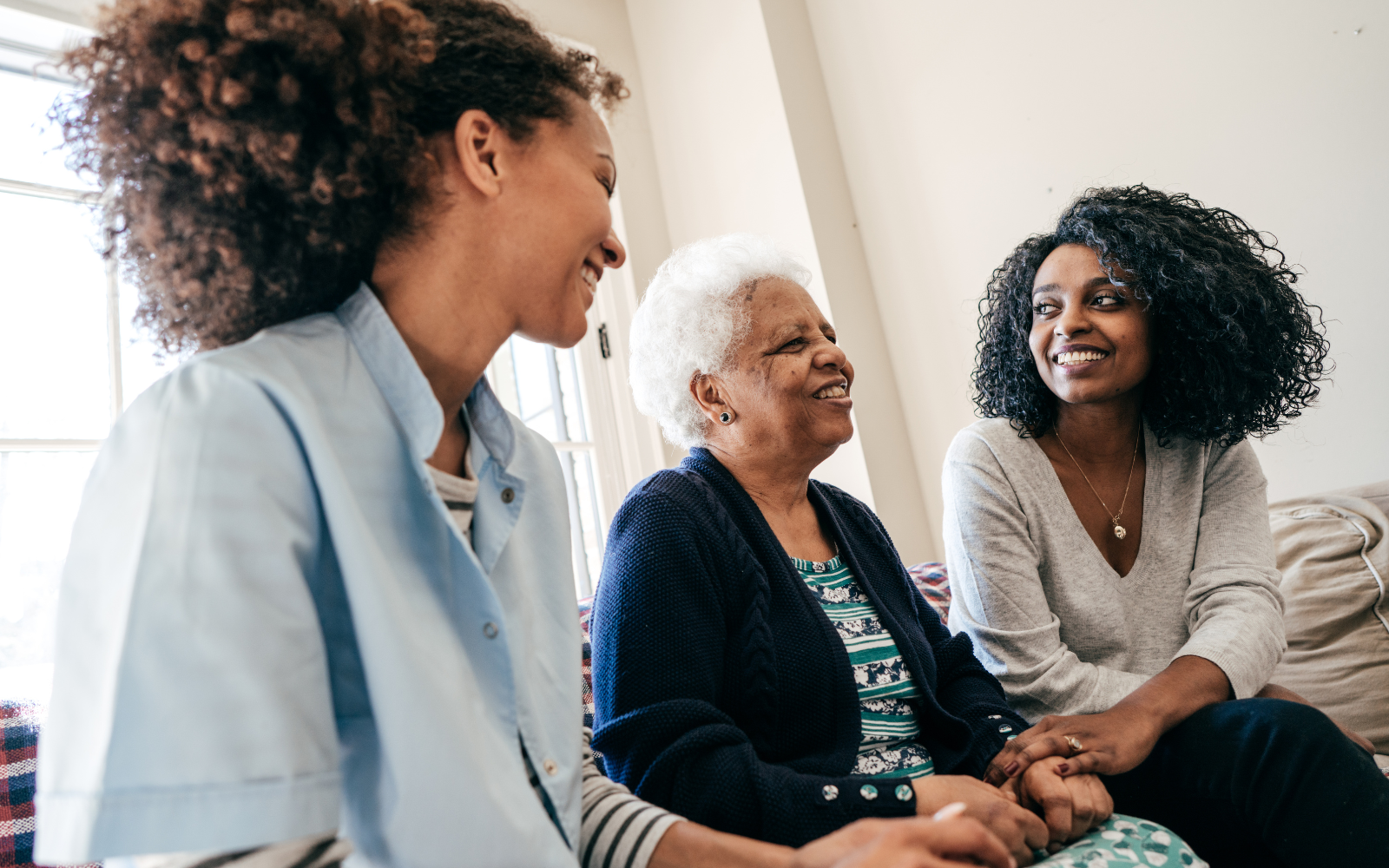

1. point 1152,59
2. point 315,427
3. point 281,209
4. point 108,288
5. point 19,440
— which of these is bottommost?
point 315,427

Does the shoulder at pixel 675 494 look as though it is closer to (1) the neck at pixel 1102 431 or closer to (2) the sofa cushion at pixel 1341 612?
(1) the neck at pixel 1102 431

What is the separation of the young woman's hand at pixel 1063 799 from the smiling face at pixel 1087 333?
715 mm

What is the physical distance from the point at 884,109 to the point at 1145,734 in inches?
84.1

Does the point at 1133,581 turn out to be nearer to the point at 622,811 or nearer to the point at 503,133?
the point at 622,811

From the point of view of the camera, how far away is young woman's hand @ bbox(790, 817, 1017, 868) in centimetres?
72

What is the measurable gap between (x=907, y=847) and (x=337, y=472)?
54cm

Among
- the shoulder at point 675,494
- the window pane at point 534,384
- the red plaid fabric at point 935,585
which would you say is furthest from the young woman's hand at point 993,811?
the window pane at point 534,384

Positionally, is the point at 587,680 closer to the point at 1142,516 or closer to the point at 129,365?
the point at 1142,516

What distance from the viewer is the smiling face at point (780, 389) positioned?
141cm

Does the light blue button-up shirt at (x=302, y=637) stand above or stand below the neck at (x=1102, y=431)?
below

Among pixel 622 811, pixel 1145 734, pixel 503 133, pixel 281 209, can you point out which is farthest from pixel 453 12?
pixel 1145 734

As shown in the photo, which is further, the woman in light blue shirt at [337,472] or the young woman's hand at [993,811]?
the young woman's hand at [993,811]

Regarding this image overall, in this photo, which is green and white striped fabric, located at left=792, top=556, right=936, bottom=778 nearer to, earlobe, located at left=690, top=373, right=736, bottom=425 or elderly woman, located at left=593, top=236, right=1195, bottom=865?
elderly woman, located at left=593, top=236, right=1195, bottom=865

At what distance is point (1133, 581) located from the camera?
1493 mm
